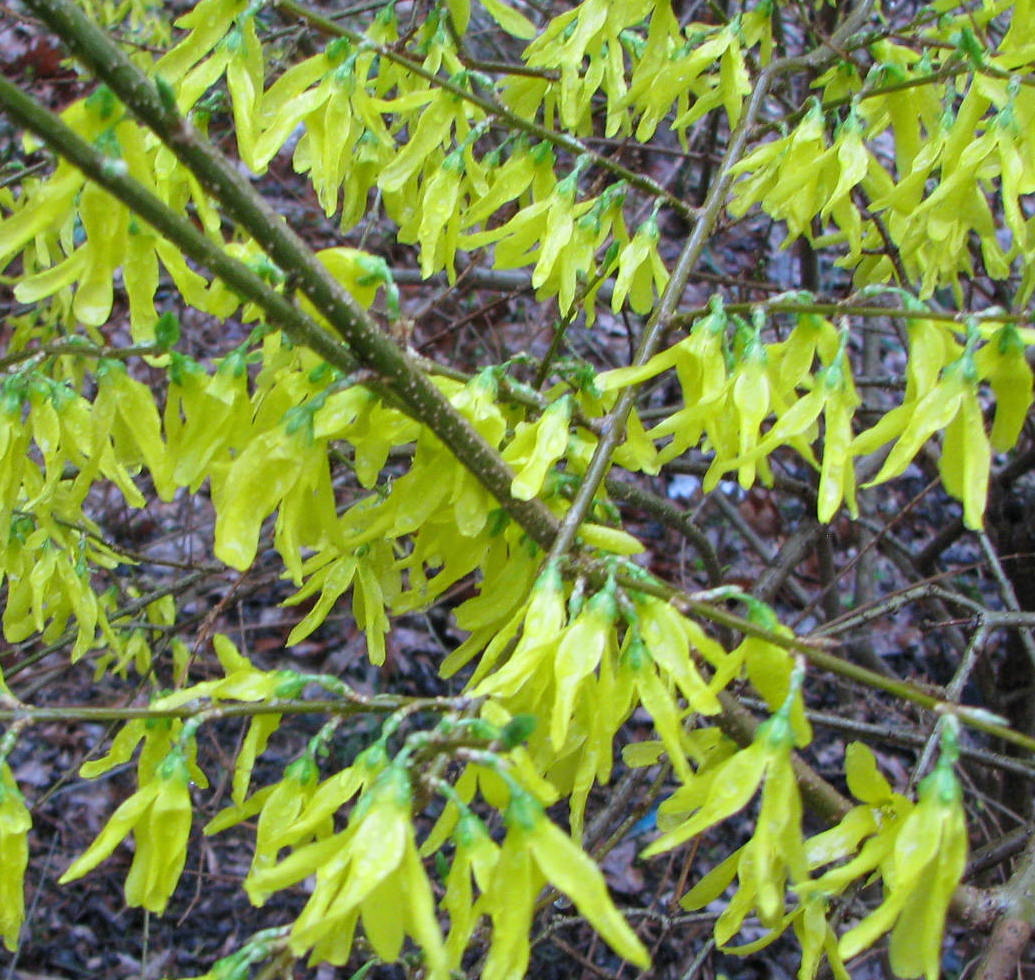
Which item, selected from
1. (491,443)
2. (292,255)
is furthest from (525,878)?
(292,255)

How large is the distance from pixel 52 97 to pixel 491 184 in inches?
182

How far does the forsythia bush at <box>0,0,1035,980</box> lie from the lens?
104cm

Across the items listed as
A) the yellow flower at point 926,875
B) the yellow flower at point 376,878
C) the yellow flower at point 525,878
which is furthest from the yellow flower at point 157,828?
the yellow flower at point 926,875

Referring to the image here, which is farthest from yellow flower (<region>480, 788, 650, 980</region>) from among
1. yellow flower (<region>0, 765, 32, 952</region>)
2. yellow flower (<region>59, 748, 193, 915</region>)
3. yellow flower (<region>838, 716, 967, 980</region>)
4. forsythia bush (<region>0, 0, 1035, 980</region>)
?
yellow flower (<region>0, 765, 32, 952</region>)

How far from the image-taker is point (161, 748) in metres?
1.31

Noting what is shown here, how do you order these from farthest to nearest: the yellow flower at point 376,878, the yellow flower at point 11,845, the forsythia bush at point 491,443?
the yellow flower at point 11,845 → the forsythia bush at point 491,443 → the yellow flower at point 376,878

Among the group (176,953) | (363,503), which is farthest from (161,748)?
(176,953)

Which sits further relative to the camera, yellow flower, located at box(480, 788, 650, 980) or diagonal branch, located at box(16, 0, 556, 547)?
diagonal branch, located at box(16, 0, 556, 547)

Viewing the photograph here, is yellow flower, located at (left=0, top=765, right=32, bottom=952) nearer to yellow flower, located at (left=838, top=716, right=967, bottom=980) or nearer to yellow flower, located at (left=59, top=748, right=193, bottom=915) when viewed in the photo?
yellow flower, located at (left=59, top=748, right=193, bottom=915)

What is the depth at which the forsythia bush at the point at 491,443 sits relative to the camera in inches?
40.8

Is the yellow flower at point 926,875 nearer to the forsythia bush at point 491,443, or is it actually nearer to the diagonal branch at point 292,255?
the forsythia bush at point 491,443

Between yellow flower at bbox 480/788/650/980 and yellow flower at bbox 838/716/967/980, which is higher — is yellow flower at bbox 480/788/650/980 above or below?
above

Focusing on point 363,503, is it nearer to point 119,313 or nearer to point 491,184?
point 491,184

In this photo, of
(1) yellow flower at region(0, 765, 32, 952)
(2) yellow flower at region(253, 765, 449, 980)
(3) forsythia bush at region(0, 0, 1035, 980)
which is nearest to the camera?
(2) yellow flower at region(253, 765, 449, 980)
